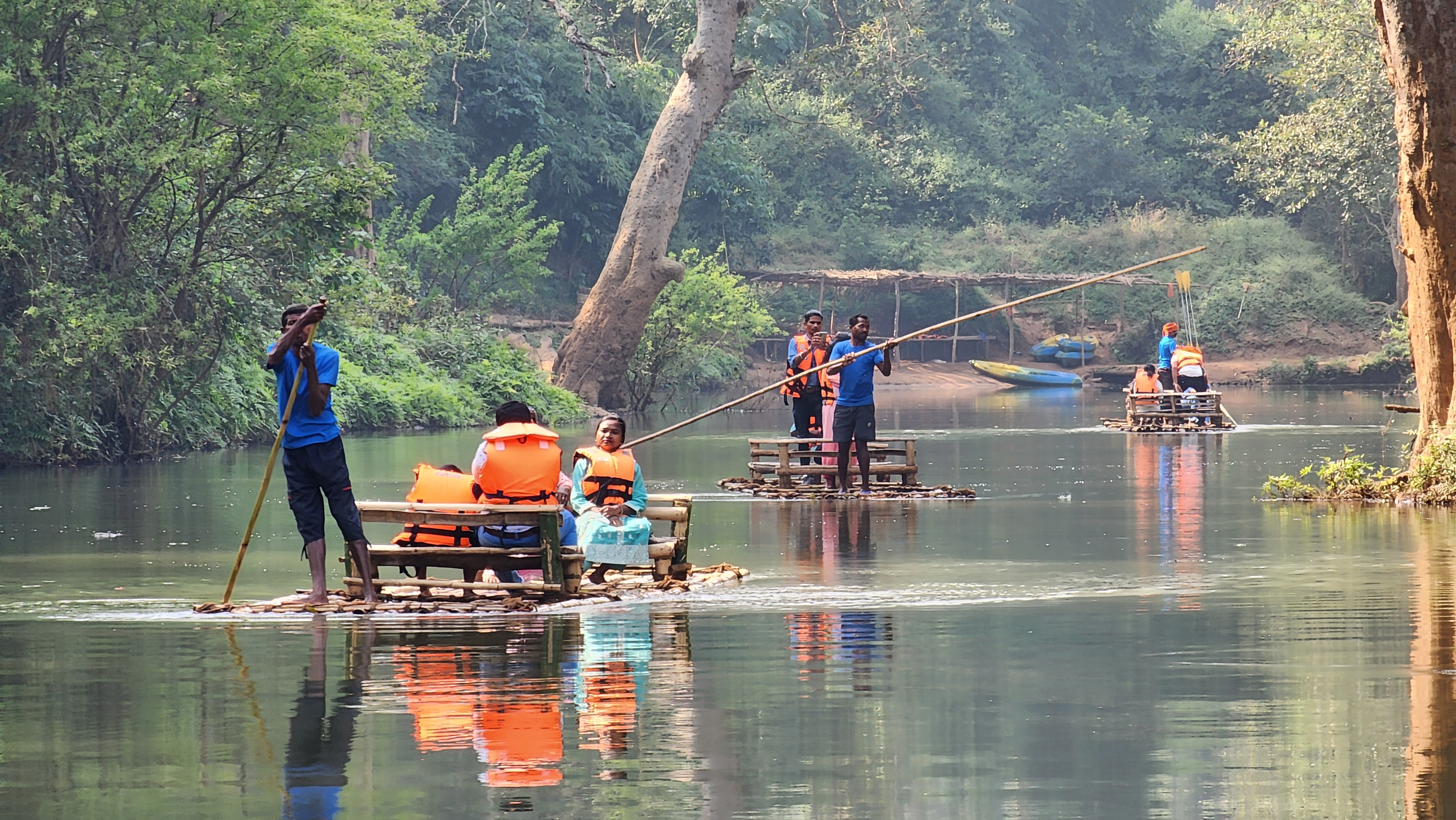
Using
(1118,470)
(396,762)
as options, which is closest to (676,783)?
(396,762)

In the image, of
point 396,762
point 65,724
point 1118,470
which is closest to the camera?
point 396,762

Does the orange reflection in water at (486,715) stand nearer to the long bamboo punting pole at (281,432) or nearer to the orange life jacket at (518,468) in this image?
the long bamboo punting pole at (281,432)

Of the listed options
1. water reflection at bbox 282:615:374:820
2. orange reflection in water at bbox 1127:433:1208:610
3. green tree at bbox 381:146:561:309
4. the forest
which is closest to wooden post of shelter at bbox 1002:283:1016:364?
the forest

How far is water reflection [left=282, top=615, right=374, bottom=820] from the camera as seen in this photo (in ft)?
23.9

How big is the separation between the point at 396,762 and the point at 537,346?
47.8m

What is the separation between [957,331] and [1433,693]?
2319 inches

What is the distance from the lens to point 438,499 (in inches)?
528

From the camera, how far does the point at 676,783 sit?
24.6 feet

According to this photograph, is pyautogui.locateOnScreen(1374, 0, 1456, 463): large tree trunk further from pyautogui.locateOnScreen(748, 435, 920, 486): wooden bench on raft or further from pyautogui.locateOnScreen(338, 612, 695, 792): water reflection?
pyautogui.locateOnScreen(338, 612, 695, 792): water reflection

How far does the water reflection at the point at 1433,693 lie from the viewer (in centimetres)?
717

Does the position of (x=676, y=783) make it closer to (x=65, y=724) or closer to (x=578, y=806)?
(x=578, y=806)

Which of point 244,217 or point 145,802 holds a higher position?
point 244,217

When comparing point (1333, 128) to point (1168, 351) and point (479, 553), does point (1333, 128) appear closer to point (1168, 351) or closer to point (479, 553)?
point (1168, 351)

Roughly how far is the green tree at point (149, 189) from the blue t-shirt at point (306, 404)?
1538 centimetres
